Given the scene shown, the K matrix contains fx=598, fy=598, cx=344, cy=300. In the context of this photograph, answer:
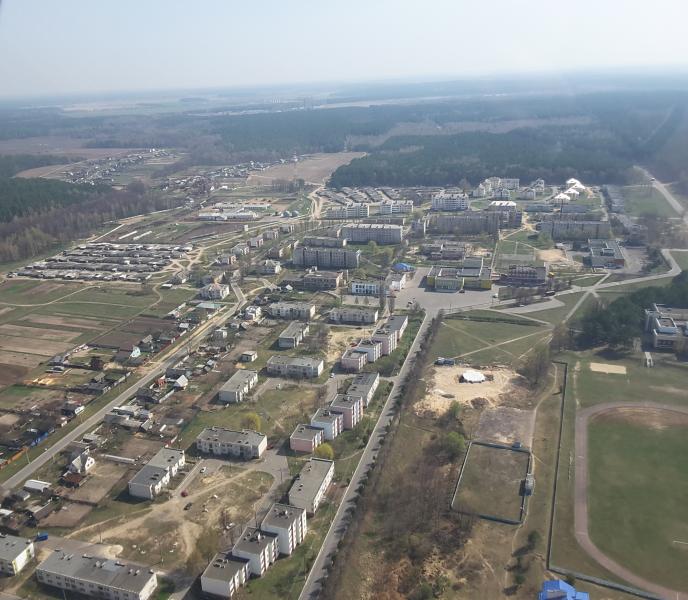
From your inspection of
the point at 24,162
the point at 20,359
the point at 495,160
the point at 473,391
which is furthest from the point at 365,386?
the point at 24,162

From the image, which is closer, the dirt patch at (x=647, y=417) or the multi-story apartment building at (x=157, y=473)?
the multi-story apartment building at (x=157, y=473)

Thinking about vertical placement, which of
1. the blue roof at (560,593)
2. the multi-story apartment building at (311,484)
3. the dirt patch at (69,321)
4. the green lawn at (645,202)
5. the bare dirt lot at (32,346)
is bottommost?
the dirt patch at (69,321)

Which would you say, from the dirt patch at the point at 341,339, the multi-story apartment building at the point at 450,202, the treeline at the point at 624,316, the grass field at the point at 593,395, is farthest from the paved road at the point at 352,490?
the multi-story apartment building at the point at 450,202

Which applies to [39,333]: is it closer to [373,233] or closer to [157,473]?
[157,473]

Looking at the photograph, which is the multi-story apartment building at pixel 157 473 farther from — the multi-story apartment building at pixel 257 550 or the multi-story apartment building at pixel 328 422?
the multi-story apartment building at pixel 328 422

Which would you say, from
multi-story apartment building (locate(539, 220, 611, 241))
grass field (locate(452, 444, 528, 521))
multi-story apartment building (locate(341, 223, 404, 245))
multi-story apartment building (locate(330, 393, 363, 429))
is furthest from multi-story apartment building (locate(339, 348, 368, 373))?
multi-story apartment building (locate(539, 220, 611, 241))

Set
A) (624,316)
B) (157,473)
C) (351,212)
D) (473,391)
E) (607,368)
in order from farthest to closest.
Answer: (351,212) → (624,316) → (607,368) → (473,391) → (157,473)

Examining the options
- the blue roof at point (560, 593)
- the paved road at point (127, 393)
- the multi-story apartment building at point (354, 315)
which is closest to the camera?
the blue roof at point (560, 593)

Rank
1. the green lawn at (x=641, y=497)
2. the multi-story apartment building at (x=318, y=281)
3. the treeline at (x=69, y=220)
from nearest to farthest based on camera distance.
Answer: the green lawn at (x=641, y=497), the multi-story apartment building at (x=318, y=281), the treeline at (x=69, y=220)
